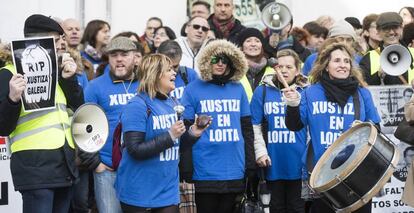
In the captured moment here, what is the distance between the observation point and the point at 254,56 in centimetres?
1114

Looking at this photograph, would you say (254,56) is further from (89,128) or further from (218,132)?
→ (89,128)

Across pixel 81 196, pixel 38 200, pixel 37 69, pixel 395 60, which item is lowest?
pixel 81 196

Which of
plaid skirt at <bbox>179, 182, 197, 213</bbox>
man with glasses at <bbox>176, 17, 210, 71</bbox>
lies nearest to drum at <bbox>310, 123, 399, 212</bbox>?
plaid skirt at <bbox>179, 182, 197, 213</bbox>

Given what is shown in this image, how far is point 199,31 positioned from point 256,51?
28.1 inches

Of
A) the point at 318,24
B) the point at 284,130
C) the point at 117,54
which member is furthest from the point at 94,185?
the point at 318,24

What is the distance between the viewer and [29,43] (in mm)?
8133

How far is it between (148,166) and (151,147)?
0.71 ft

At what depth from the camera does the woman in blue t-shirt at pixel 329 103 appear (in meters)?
9.05

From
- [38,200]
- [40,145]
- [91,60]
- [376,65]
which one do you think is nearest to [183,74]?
[91,60]

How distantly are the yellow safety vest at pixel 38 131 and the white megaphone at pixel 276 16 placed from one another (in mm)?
4655

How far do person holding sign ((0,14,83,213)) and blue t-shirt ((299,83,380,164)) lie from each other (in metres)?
2.06

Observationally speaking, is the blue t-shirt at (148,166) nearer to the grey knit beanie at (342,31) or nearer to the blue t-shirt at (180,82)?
the blue t-shirt at (180,82)

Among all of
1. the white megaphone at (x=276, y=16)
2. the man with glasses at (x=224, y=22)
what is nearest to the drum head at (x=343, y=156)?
the white megaphone at (x=276, y=16)

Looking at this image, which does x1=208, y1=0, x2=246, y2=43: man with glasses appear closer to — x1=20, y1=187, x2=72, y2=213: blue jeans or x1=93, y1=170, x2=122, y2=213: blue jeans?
x1=93, y1=170, x2=122, y2=213: blue jeans
